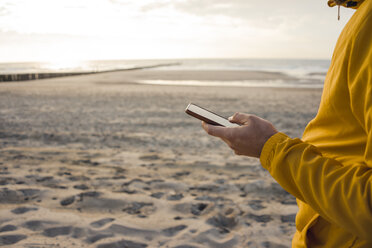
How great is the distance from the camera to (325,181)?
0.96m

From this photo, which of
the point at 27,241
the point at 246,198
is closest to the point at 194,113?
the point at 27,241

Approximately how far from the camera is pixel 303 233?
1.26 metres

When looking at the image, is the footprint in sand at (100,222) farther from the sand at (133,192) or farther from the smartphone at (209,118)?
the smartphone at (209,118)

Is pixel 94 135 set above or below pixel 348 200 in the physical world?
below

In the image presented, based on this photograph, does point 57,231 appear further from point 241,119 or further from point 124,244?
point 241,119

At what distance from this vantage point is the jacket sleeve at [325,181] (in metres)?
0.90

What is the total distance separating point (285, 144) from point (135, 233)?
2479 millimetres

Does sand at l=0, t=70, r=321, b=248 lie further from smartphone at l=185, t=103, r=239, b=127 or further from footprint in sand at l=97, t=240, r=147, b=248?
smartphone at l=185, t=103, r=239, b=127

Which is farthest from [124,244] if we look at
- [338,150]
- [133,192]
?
[338,150]

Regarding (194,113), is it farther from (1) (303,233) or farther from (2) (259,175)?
(2) (259,175)

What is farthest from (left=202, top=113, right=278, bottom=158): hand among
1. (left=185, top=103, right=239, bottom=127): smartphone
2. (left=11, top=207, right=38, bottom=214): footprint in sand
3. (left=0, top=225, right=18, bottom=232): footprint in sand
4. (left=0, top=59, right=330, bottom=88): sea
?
(left=0, top=59, right=330, bottom=88): sea

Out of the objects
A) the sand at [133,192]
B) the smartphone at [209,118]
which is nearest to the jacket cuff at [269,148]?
the smartphone at [209,118]

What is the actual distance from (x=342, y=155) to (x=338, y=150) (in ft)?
0.07

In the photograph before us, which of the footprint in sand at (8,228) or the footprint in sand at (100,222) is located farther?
the footprint in sand at (100,222)
